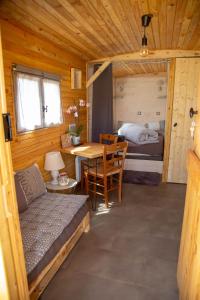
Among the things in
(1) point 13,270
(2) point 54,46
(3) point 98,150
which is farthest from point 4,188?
(2) point 54,46

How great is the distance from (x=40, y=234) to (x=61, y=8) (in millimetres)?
1872

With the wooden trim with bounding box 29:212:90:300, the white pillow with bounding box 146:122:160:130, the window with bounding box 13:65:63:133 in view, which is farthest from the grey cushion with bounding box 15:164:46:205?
the white pillow with bounding box 146:122:160:130

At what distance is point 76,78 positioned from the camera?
347cm

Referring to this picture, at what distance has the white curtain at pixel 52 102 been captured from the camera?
2715 millimetres

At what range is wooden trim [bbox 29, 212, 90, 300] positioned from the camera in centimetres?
146

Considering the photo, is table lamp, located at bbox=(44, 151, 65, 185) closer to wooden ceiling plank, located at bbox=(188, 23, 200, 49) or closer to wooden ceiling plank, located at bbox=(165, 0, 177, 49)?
wooden ceiling plank, located at bbox=(165, 0, 177, 49)

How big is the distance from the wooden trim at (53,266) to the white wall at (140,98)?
4.83m

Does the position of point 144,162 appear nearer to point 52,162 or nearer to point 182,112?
point 182,112

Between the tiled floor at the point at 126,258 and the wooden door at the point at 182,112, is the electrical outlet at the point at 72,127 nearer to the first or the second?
the tiled floor at the point at 126,258

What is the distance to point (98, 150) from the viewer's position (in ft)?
9.91

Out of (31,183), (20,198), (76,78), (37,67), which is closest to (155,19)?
(37,67)

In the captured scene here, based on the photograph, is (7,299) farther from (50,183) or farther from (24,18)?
(24,18)

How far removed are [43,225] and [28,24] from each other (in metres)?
1.94

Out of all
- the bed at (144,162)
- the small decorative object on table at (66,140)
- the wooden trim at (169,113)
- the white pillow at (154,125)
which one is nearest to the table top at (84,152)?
the small decorative object on table at (66,140)
